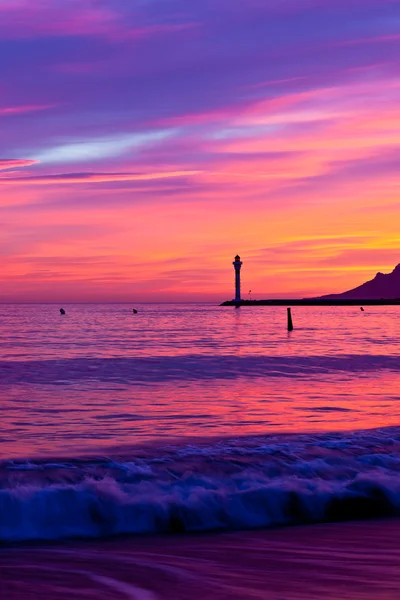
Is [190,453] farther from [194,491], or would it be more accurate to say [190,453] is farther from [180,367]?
[180,367]

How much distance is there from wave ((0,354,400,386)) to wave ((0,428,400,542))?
528 inches

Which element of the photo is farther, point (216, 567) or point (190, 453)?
point (190, 453)

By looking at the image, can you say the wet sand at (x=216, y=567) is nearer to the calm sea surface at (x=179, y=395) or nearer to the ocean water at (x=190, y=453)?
the ocean water at (x=190, y=453)

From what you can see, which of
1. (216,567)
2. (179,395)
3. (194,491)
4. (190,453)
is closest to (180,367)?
(179,395)

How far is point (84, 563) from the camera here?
22.3 ft

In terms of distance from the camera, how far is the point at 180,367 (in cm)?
2947

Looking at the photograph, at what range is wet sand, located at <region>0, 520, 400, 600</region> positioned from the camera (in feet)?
19.6

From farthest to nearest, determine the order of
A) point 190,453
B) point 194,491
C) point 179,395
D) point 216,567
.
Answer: point 179,395, point 190,453, point 194,491, point 216,567

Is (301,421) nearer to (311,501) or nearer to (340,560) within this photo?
(311,501)

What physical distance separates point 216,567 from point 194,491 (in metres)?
2.40

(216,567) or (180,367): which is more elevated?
(180,367)

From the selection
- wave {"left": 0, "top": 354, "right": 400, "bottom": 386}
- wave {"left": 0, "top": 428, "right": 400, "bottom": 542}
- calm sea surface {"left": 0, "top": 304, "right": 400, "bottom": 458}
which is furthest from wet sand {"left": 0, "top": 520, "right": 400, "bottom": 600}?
wave {"left": 0, "top": 354, "right": 400, "bottom": 386}

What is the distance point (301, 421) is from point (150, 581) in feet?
29.9

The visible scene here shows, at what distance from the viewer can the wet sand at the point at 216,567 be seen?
5965 millimetres
